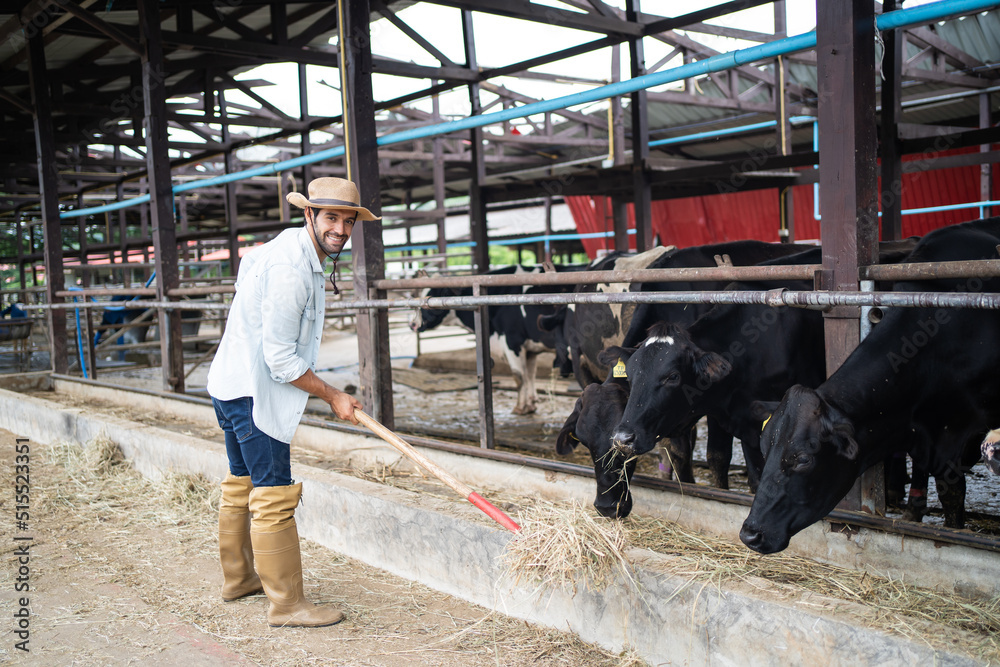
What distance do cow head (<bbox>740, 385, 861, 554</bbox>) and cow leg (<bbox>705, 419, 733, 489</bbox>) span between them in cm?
153

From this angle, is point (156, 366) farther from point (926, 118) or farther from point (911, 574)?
point (926, 118)

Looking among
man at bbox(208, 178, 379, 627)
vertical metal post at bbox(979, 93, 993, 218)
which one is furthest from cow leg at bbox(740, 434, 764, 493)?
vertical metal post at bbox(979, 93, 993, 218)

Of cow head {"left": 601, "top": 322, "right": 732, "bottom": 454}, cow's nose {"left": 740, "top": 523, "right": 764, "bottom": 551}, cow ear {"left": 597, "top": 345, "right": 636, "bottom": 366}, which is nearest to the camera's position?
cow's nose {"left": 740, "top": 523, "right": 764, "bottom": 551}

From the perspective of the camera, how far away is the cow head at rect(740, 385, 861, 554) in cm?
275

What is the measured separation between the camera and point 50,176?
902 centimetres

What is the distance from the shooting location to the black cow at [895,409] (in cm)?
276

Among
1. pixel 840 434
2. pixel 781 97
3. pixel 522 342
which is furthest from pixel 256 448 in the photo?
pixel 781 97

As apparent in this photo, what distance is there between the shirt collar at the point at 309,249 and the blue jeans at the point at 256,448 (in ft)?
2.10

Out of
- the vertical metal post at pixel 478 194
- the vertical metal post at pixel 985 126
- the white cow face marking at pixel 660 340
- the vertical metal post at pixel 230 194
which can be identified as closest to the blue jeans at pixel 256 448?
the white cow face marking at pixel 660 340

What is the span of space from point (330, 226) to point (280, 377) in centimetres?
67

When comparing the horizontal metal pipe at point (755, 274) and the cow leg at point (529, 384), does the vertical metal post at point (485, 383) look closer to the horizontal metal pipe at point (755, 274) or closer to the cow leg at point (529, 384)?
the horizontal metal pipe at point (755, 274)

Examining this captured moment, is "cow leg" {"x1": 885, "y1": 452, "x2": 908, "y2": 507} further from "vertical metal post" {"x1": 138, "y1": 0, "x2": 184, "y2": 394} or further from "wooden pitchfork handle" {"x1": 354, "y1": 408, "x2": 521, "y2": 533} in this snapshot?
"vertical metal post" {"x1": 138, "y1": 0, "x2": 184, "y2": 394}

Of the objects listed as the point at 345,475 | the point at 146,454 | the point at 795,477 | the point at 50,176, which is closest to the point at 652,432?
the point at 795,477

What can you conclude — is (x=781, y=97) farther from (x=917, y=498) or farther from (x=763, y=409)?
(x=763, y=409)
